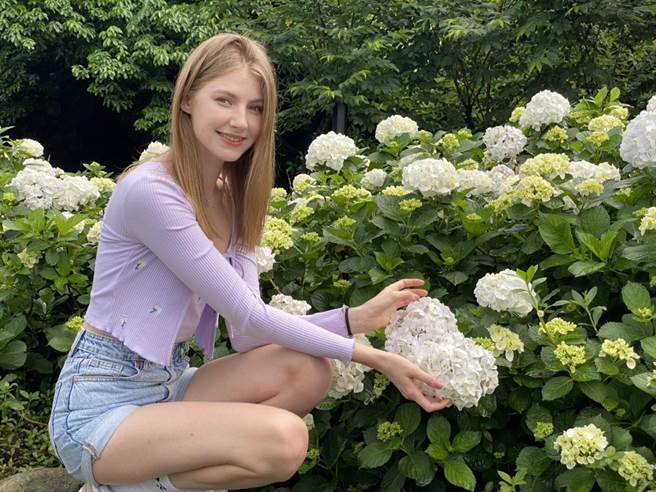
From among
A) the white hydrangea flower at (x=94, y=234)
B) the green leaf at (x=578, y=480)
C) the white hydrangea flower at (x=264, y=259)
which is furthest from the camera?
the white hydrangea flower at (x=94, y=234)

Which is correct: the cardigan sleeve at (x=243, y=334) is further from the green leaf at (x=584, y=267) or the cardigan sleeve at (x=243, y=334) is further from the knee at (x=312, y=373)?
the green leaf at (x=584, y=267)

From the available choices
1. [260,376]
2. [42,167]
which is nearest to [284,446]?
[260,376]

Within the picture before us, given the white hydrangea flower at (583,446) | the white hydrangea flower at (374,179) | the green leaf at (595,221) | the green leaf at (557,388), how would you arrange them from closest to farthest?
1. the white hydrangea flower at (583,446)
2. the green leaf at (557,388)
3. the green leaf at (595,221)
4. the white hydrangea flower at (374,179)

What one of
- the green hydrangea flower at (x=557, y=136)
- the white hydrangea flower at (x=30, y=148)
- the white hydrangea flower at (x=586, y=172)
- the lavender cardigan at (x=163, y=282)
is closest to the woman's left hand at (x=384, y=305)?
the lavender cardigan at (x=163, y=282)

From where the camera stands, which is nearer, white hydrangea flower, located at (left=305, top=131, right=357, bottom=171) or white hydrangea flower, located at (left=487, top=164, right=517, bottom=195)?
white hydrangea flower, located at (left=487, top=164, right=517, bottom=195)

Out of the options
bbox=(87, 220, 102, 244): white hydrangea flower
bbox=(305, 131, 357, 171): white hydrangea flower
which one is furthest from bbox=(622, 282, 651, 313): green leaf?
bbox=(87, 220, 102, 244): white hydrangea flower

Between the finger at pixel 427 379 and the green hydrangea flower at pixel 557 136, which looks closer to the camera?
the finger at pixel 427 379

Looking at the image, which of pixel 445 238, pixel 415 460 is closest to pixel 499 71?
pixel 445 238

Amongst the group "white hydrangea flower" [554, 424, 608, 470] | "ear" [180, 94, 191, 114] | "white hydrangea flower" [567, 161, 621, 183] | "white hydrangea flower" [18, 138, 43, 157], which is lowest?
"white hydrangea flower" [18, 138, 43, 157]

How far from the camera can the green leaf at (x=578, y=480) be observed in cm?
179

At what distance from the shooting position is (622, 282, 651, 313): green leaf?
1995 mm

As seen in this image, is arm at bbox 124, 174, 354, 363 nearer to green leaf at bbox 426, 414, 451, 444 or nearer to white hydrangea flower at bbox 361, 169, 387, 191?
green leaf at bbox 426, 414, 451, 444

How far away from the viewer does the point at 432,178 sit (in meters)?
2.31

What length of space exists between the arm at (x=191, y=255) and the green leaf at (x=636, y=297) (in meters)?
0.73
